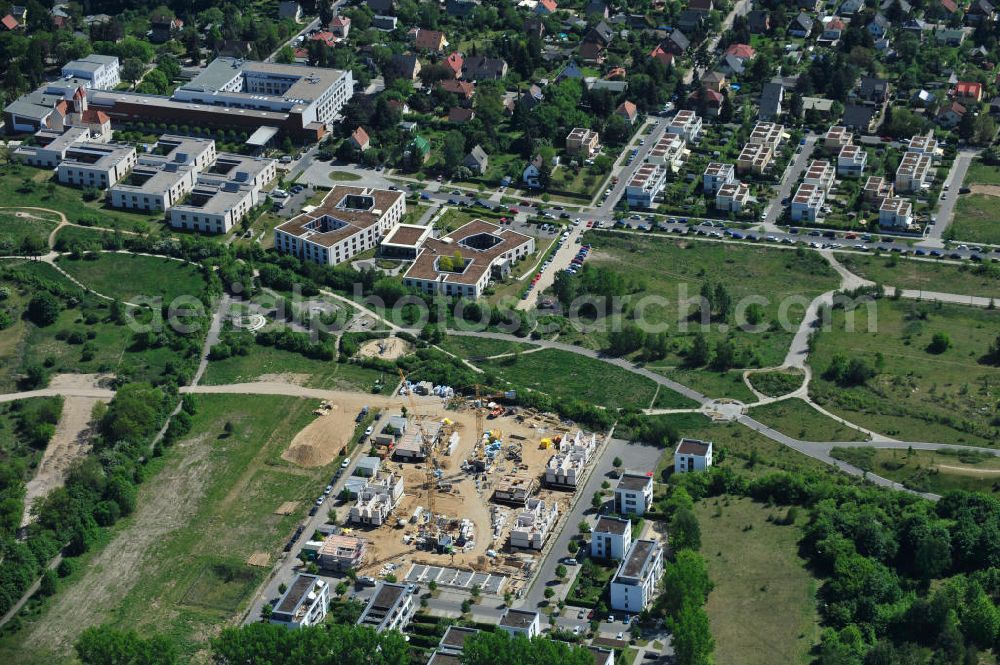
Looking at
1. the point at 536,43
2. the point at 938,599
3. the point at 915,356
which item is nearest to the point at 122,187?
the point at 536,43

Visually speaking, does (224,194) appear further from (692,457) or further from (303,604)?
(303,604)

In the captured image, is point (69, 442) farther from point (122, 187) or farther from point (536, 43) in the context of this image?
point (536, 43)

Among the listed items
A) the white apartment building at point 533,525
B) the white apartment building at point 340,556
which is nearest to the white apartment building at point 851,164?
the white apartment building at point 533,525

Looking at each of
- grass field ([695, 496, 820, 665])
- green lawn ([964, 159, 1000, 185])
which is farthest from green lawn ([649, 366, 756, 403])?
green lawn ([964, 159, 1000, 185])

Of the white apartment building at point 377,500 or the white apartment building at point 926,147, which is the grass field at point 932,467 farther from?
the white apartment building at point 926,147

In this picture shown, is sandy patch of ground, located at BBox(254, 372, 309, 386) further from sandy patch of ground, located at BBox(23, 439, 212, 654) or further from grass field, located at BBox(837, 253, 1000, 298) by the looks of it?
grass field, located at BBox(837, 253, 1000, 298)
